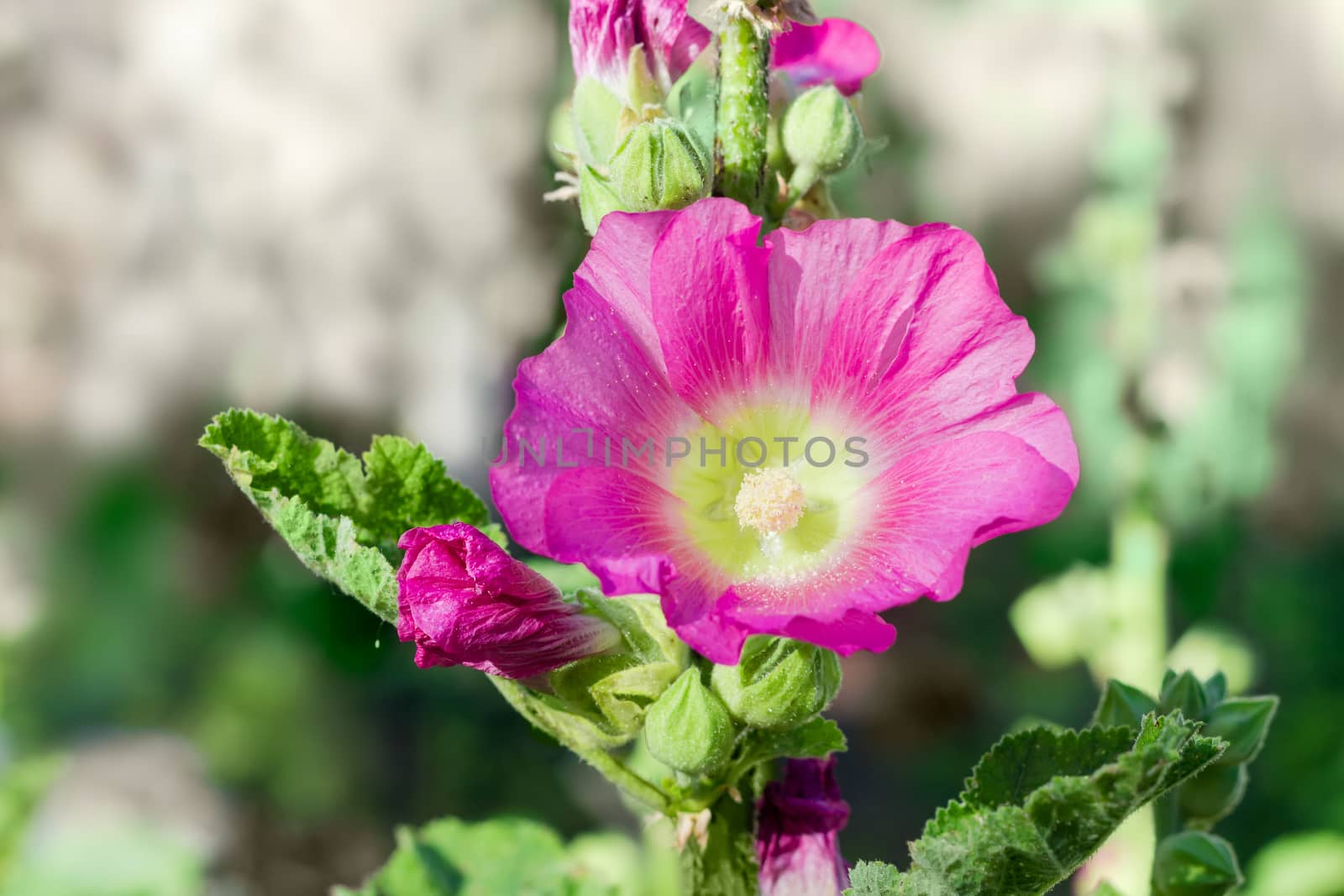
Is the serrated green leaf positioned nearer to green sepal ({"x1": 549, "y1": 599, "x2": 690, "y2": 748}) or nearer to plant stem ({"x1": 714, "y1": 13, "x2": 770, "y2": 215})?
green sepal ({"x1": 549, "y1": 599, "x2": 690, "y2": 748})

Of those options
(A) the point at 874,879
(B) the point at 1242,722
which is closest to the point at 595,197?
(A) the point at 874,879

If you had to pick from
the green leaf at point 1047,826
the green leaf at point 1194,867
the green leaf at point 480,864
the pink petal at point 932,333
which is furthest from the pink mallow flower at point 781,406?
the green leaf at point 480,864

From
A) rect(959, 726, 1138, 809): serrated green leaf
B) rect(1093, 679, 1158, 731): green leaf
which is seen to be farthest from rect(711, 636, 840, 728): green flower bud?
rect(1093, 679, 1158, 731): green leaf

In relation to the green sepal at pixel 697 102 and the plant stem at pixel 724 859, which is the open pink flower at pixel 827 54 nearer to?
the green sepal at pixel 697 102

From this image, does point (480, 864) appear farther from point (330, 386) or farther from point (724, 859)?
point (330, 386)

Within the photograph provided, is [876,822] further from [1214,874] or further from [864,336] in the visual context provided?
[864,336]
